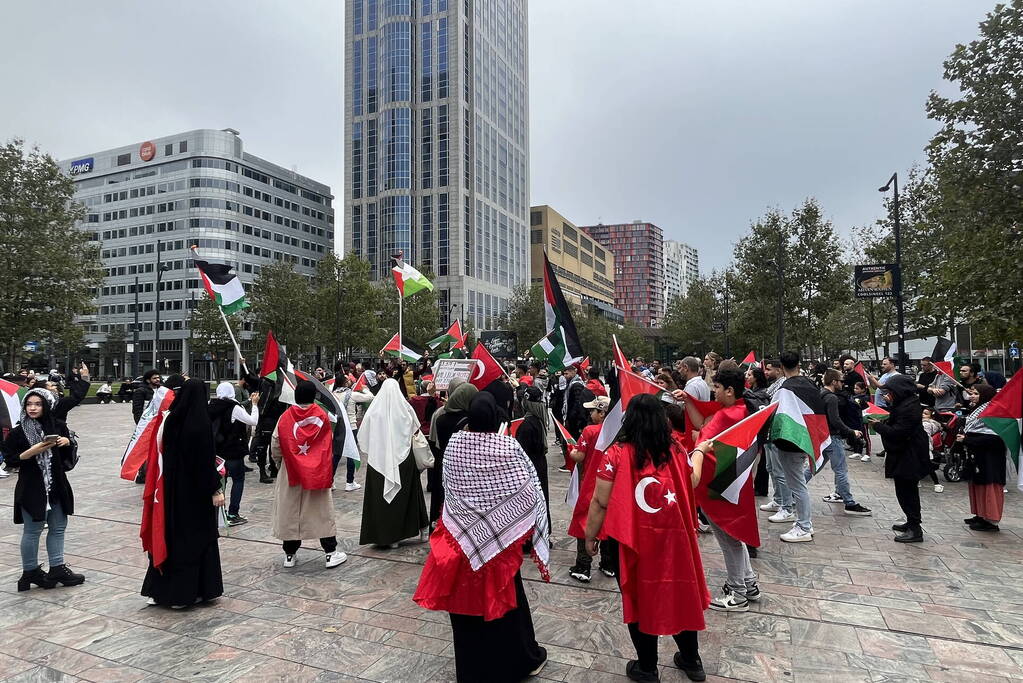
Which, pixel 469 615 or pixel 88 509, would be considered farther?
pixel 88 509

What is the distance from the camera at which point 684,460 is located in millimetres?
3980

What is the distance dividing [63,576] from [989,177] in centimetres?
1853

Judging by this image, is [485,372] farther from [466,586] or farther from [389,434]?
[466,586]

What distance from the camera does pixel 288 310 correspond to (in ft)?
153

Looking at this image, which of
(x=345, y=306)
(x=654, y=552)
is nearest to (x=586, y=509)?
(x=654, y=552)

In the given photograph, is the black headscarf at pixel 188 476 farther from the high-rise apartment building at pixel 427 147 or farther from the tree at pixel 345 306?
the high-rise apartment building at pixel 427 147

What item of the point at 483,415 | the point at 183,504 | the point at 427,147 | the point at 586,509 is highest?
the point at 427,147

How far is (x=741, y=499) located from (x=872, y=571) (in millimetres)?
2356

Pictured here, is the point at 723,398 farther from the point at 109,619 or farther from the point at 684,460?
the point at 109,619

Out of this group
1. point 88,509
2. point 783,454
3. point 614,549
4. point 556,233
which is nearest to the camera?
point 614,549

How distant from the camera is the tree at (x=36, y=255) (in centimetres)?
2516

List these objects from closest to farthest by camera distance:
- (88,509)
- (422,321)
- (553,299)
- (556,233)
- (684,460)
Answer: (684,460)
(553,299)
(88,509)
(422,321)
(556,233)

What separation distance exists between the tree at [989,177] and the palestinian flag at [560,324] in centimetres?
1070

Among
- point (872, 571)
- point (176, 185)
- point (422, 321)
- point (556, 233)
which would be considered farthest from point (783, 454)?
point (556, 233)
